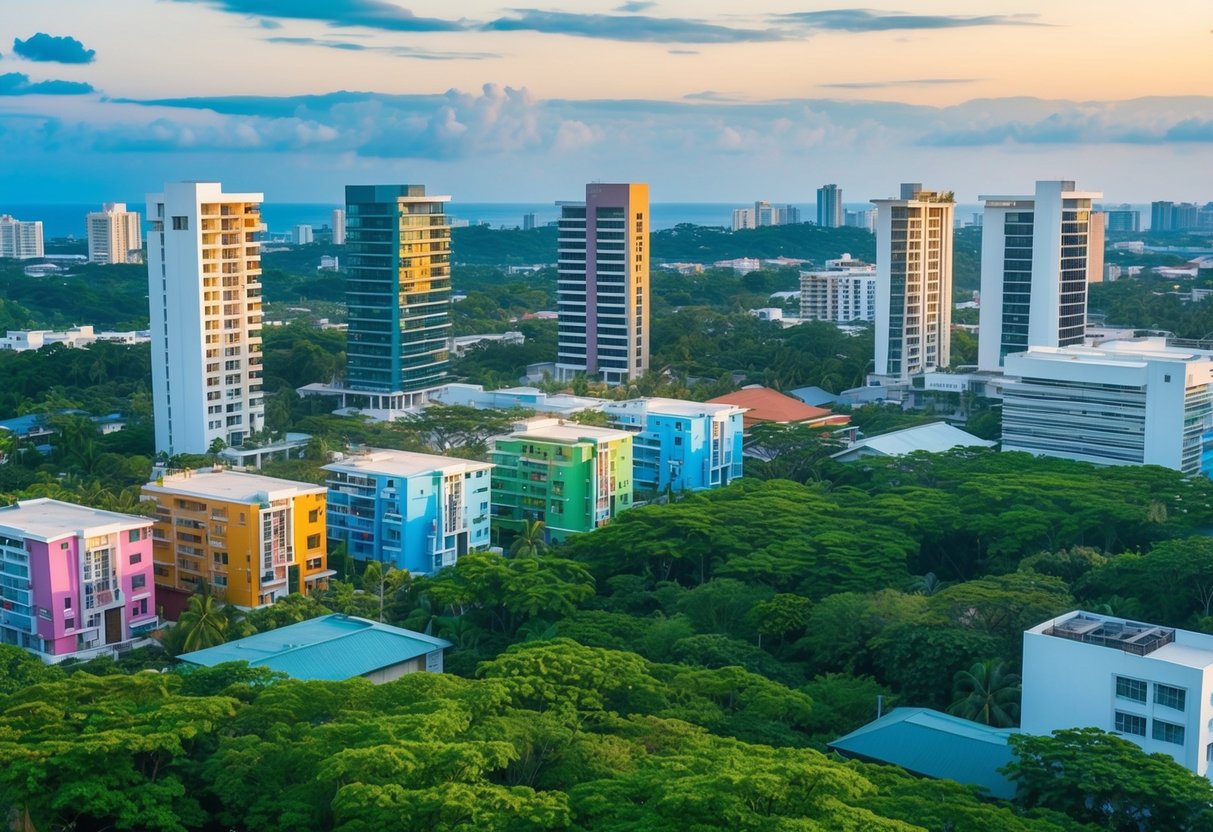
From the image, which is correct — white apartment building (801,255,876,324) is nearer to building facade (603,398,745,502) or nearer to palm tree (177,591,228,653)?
building facade (603,398,745,502)

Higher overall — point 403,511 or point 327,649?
point 403,511

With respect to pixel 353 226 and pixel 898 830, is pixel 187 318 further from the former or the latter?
pixel 898 830

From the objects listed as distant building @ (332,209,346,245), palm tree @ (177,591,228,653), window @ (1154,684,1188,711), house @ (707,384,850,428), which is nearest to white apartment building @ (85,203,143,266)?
distant building @ (332,209,346,245)

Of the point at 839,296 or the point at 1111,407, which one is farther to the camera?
the point at 839,296

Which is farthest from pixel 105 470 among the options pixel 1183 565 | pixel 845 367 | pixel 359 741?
pixel 845 367

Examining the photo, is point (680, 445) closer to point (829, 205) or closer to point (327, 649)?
point (327, 649)

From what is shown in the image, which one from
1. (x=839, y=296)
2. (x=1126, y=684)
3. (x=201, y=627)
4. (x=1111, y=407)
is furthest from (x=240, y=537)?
(x=839, y=296)
